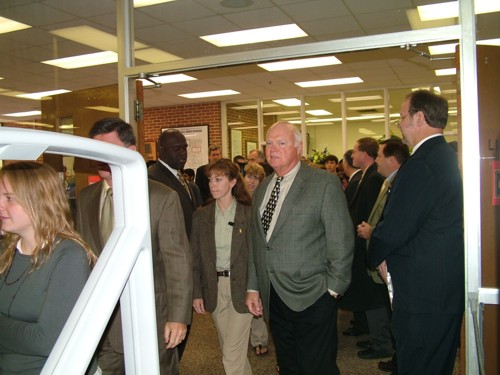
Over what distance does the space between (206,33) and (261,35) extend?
2.72 ft

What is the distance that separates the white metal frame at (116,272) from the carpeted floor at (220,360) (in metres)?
3.11

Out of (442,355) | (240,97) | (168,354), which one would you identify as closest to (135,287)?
(168,354)

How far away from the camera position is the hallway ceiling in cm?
331

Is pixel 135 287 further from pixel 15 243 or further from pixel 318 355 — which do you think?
pixel 318 355

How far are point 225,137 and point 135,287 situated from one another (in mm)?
11021

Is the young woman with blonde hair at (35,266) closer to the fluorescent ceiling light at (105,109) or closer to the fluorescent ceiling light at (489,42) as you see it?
the fluorescent ceiling light at (105,109)

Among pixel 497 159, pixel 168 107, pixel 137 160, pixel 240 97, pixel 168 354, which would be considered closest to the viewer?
pixel 137 160

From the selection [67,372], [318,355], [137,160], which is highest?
[137,160]

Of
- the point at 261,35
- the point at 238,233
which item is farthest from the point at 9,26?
the point at 238,233

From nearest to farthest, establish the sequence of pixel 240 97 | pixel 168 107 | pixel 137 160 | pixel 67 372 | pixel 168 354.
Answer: pixel 67 372, pixel 137 160, pixel 168 354, pixel 240 97, pixel 168 107

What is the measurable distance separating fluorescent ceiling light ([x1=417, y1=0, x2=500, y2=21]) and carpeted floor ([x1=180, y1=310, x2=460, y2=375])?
8.71 ft

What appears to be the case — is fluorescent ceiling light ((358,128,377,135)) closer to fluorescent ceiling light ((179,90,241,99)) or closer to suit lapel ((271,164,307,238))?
fluorescent ceiling light ((179,90,241,99))

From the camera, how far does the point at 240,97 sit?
11367 millimetres

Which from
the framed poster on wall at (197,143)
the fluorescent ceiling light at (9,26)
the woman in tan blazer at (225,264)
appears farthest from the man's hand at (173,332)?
the framed poster on wall at (197,143)
